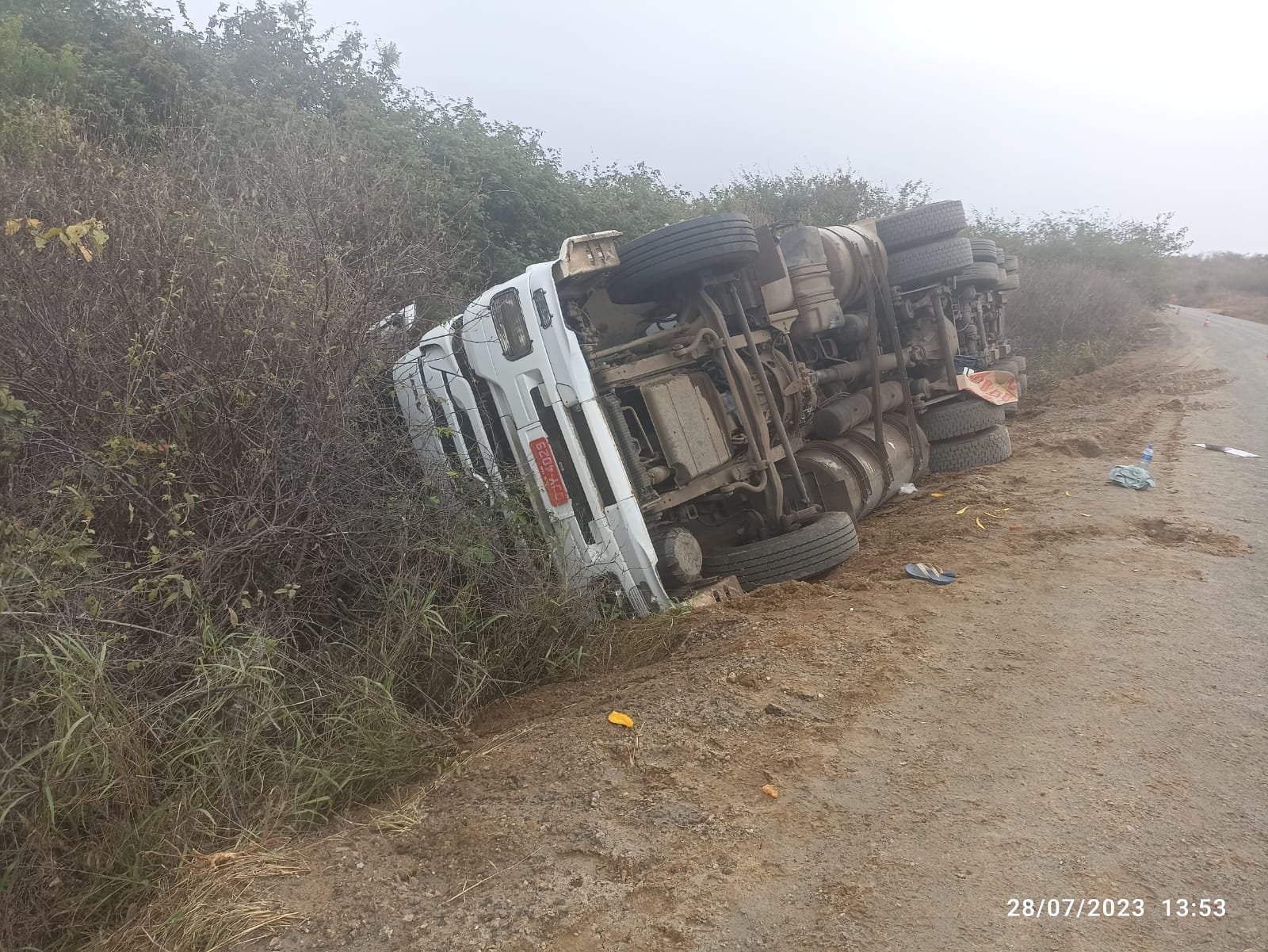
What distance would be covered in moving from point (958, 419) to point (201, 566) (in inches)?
254

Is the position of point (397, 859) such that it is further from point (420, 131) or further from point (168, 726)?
point (420, 131)

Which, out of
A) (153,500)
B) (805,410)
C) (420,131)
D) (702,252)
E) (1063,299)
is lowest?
(1063,299)

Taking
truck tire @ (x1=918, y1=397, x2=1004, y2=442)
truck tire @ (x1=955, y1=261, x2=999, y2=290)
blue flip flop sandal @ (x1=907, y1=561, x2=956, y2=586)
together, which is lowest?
blue flip flop sandal @ (x1=907, y1=561, x2=956, y2=586)

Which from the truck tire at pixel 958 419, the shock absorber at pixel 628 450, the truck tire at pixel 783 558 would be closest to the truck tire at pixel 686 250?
the shock absorber at pixel 628 450

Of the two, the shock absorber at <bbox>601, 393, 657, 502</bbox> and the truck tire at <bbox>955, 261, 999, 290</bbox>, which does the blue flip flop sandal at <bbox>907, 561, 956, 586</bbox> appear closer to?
the shock absorber at <bbox>601, 393, 657, 502</bbox>

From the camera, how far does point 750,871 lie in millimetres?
2217

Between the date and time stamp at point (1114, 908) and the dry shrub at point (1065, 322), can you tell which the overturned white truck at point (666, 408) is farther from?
the dry shrub at point (1065, 322)

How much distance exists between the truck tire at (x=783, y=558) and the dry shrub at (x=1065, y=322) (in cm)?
1182

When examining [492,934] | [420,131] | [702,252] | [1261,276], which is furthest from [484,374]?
[1261,276]

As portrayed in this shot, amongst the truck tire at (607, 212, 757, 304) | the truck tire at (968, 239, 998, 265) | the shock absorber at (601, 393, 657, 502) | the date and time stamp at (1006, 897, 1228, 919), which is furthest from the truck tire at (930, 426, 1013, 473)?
the date and time stamp at (1006, 897, 1228, 919)

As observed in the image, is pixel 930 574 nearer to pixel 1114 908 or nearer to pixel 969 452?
pixel 1114 908

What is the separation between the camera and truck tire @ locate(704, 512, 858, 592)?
4578 millimetres

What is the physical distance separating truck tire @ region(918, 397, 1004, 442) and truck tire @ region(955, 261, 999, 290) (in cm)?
263

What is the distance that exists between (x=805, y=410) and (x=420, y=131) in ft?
23.6
